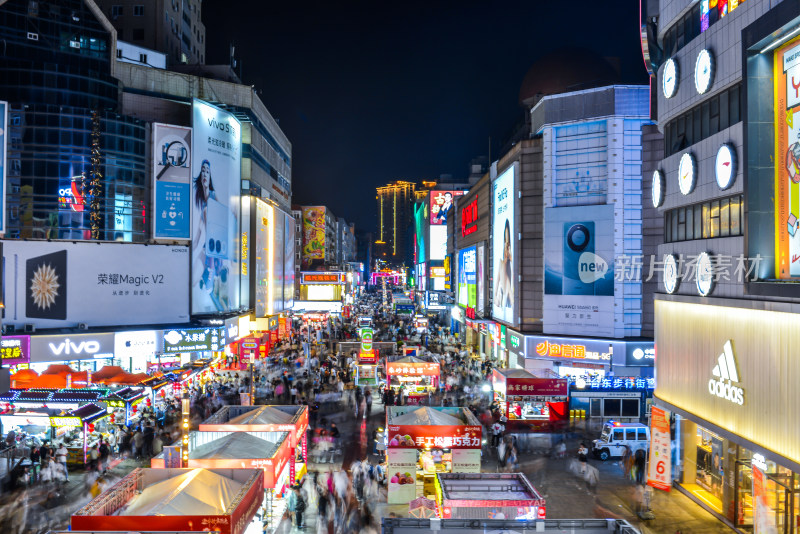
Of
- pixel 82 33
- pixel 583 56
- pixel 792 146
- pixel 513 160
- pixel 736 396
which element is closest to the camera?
pixel 792 146

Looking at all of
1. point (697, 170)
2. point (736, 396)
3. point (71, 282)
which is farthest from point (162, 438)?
point (697, 170)

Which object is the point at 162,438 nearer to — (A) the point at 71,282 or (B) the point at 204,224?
(A) the point at 71,282

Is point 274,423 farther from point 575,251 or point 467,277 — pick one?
point 467,277

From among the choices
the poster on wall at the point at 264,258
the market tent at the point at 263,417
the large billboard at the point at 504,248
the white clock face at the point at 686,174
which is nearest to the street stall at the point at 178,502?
the market tent at the point at 263,417

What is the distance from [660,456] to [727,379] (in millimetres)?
3549

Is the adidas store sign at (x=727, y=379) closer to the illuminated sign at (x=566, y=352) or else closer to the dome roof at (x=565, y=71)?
the illuminated sign at (x=566, y=352)

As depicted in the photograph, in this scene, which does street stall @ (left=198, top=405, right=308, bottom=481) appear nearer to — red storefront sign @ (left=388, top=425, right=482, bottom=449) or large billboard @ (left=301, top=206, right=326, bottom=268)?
red storefront sign @ (left=388, top=425, right=482, bottom=449)

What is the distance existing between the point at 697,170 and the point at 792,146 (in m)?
5.31

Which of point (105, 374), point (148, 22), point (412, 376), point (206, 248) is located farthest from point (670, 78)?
point (148, 22)

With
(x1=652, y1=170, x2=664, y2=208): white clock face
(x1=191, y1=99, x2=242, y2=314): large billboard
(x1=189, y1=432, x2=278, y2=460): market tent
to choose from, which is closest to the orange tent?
(x1=189, y1=432, x2=278, y2=460): market tent

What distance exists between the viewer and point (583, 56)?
48625mm

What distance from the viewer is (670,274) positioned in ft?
67.5

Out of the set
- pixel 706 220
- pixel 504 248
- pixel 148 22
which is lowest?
pixel 706 220

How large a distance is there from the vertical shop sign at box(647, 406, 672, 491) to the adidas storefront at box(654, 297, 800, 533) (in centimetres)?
96
